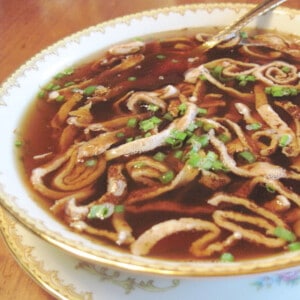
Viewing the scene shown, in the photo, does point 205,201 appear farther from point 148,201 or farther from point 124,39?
point 124,39

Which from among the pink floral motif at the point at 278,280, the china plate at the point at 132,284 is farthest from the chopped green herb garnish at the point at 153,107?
the pink floral motif at the point at 278,280

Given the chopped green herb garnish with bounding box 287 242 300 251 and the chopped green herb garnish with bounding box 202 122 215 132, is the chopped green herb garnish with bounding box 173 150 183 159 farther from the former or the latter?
the chopped green herb garnish with bounding box 287 242 300 251

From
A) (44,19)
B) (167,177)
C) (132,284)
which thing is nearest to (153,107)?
(167,177)

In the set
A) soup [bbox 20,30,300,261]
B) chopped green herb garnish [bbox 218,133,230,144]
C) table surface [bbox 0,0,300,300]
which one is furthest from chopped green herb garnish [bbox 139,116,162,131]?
table surface [bbox 0,0,300,300]

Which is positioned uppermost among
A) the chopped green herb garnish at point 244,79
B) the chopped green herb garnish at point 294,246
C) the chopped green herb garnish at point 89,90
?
the chopped green herb garnish at point 244,79

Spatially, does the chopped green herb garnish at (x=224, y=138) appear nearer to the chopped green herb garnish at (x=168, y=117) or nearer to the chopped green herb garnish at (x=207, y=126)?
the chopped green herb garnish at (x=207, y=126)

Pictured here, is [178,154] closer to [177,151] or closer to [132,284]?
[177,151]
